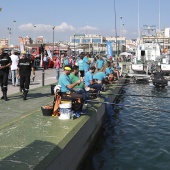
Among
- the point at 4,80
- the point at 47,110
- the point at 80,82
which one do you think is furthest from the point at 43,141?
the point at 4,80

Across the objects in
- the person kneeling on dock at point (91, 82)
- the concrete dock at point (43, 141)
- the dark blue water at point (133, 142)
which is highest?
the person kneeling on dock at point (91, 82)

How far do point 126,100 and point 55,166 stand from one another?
1258cm

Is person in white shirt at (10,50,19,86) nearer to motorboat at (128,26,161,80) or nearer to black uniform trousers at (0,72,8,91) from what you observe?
black uniform trousers at (0,72,8,91)

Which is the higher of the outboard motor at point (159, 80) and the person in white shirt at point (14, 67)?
the person in white shirt at point (14, 67)

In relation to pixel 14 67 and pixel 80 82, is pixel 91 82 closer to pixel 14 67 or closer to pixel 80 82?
pixel 80 82

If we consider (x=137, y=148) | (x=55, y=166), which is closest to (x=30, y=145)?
(x=55, y=166)

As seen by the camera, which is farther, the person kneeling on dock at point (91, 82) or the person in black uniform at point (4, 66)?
the person kneeling on dock at point (91, 82)

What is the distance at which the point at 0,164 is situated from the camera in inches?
178

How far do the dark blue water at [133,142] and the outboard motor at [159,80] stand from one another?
24.7 feet

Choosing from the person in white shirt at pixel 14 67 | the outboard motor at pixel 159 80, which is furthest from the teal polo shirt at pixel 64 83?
the outboard motor at pixel 159 80

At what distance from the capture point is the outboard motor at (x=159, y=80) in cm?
2056

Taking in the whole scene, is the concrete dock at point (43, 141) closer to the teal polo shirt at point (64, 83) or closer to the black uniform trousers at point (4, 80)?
the teal polo shirt at point (64, 83)

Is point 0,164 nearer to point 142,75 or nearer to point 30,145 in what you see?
point 30,145

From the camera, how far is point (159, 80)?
20719 mm
